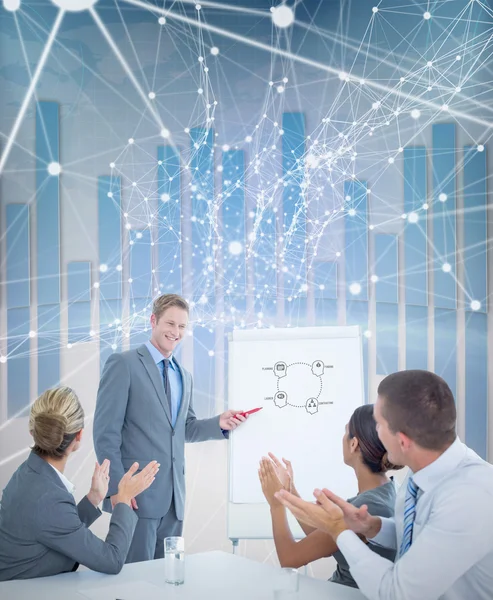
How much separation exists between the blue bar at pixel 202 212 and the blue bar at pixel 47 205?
2.68 ft

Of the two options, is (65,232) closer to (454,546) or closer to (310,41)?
(310,41)

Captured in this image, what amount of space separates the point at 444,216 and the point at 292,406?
5.05ft

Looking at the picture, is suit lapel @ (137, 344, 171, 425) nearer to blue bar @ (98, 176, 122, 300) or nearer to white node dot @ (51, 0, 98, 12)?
blue bar @ (98, 176, 122, 300)

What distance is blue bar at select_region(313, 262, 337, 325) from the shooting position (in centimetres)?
453

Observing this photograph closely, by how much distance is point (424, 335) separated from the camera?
434cm

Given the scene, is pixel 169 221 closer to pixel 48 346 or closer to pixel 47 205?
pixel 47 205

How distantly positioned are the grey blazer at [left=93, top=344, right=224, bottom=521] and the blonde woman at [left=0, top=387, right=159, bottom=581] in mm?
921

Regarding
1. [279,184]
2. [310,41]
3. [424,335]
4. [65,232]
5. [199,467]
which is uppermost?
[310,41]

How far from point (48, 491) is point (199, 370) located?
2.47m

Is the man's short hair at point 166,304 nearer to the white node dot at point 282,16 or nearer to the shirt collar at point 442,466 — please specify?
the shirt collar at point 442,466

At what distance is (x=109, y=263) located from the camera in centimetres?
455

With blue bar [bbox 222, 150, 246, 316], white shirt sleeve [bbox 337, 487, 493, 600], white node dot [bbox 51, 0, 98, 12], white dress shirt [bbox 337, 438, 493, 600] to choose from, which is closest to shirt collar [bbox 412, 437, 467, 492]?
white dress shirt [bbox 337, 438, 493, 600]

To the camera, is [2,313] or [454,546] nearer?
[454,546]

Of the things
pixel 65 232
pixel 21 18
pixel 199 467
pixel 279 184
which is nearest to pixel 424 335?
pixel 279 184
